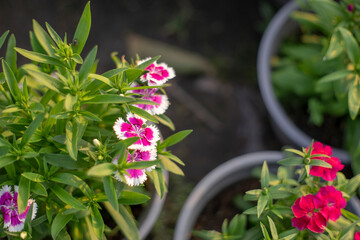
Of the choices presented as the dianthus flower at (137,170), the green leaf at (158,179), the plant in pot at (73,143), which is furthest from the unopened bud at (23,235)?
the green leaf at (158,179)

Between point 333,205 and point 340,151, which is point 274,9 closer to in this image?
point 340,151

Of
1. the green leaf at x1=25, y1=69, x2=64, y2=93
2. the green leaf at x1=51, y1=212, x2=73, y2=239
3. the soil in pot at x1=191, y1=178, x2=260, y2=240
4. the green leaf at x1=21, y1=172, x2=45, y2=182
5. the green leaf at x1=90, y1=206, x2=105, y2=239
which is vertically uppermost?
the green leaf at x1=25, y1=69, x2=64, y2=93

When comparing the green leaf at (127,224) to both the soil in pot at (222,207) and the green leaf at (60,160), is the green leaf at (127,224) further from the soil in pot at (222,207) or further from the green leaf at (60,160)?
the soil in pot at (222,207)

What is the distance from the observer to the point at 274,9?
2910 millimetres

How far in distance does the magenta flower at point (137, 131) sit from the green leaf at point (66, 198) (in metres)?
0.26

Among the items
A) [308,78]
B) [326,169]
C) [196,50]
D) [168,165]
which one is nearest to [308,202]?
[326,169]

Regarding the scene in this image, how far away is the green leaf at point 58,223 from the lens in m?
1.25

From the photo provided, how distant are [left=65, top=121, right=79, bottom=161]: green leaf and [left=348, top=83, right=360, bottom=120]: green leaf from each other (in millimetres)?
1138

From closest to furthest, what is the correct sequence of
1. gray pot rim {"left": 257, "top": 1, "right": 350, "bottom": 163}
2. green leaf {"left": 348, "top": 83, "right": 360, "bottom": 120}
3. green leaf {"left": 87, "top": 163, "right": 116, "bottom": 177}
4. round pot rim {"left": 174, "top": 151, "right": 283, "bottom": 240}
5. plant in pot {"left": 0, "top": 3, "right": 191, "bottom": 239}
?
green leaf {"left": 87, "top": 163, "right": 116, "bottom": 177} < plant in pot {"left": 0, "top": 3, "right": 191, "bottom": 239} < green leaf {"left": 348, "top": 83, "right": 360, "bottom": 120} < round pot rim {"left": 174, "top": 151, "right": 283, "bottom": 240} < gray pot rim {"left": 257, "top": 1, "right": 350, "bottom": 163}

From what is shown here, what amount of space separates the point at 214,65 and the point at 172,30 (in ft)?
1.35

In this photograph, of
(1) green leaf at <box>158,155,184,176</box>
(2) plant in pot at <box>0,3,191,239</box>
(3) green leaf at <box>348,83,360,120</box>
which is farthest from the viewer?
(3) green leaf at <box>348,83,360,120</box>

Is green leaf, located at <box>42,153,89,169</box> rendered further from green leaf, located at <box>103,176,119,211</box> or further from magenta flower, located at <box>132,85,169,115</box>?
magenta flower, located at <box>132,85,169,115</box>

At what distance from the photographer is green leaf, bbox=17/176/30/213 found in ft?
3.96

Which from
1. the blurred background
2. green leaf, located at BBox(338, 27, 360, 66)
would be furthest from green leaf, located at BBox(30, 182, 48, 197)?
green leaf, located at BBox(338, 27, 360, 66)
